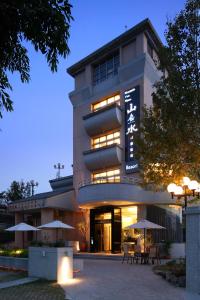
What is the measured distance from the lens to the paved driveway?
541 inches

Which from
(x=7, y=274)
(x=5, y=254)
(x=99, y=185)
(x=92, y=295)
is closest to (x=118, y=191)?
(x=99, y=185)

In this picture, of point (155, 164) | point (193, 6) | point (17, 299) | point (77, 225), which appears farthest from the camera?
point (77, 225)

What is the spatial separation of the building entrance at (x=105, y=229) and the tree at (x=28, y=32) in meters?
30.2

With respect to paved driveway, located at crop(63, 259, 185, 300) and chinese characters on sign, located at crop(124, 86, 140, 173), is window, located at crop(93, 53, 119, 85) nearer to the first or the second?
chinese characters on sign, located at crop(124, 86, 140, 173)

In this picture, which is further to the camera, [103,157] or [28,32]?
[103,157]

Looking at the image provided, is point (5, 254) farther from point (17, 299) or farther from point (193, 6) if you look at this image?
point (193, 6)

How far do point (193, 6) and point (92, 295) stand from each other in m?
15.8

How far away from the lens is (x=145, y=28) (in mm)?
36719

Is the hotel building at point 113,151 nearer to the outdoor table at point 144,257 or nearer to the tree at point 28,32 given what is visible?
the outdoor table at point 144,257

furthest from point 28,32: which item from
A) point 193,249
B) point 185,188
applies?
point 185,188

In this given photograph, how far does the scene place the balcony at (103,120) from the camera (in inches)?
1462

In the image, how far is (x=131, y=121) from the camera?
3603 centimetres

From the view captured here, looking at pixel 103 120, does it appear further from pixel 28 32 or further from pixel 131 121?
pixel 28 32

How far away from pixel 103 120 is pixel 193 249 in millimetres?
27203
